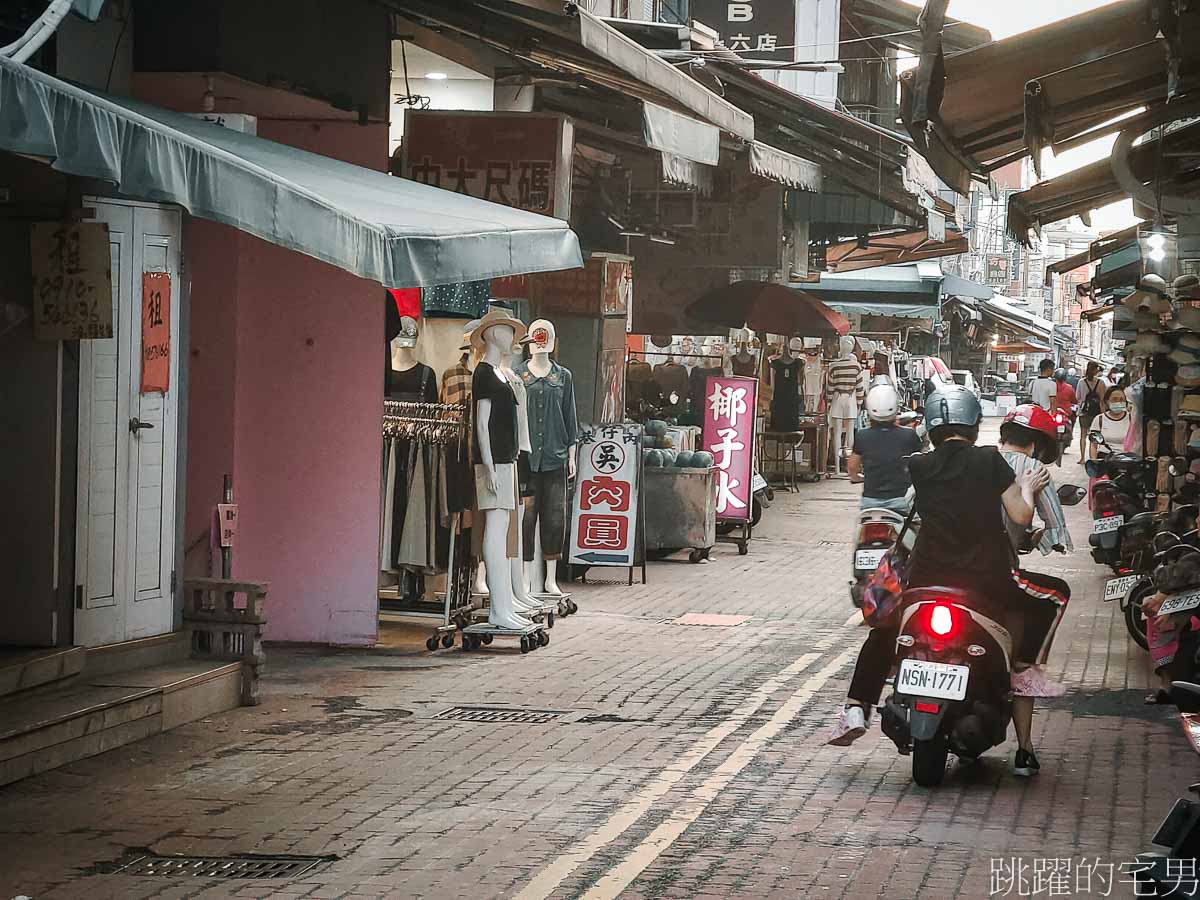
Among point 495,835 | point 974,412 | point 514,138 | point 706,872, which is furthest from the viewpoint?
point 514,138

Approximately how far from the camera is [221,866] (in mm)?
6734

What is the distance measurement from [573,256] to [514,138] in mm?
2434

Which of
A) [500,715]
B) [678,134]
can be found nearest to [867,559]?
[500,715]

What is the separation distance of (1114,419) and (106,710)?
58.5ft

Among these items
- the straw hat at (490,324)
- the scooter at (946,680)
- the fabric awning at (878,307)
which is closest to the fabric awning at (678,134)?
the straw hat at (490,324)

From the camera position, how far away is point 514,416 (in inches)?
473

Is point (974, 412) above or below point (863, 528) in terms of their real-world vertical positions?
above

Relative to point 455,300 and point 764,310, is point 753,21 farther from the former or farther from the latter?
point 455,300

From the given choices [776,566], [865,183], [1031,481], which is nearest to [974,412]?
[1031,481]

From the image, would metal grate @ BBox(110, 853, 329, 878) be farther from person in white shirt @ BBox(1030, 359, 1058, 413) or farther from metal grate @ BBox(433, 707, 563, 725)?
person in white shirt @ BBox(1030, 359, 1058, 413)

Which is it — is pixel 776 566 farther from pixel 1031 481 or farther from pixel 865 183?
pixel 1031 481

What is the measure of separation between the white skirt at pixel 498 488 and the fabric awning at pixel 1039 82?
11.7ft

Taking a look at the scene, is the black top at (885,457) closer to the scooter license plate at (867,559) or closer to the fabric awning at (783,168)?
the scooter license plate at (867,559)

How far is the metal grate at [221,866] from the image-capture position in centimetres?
662
